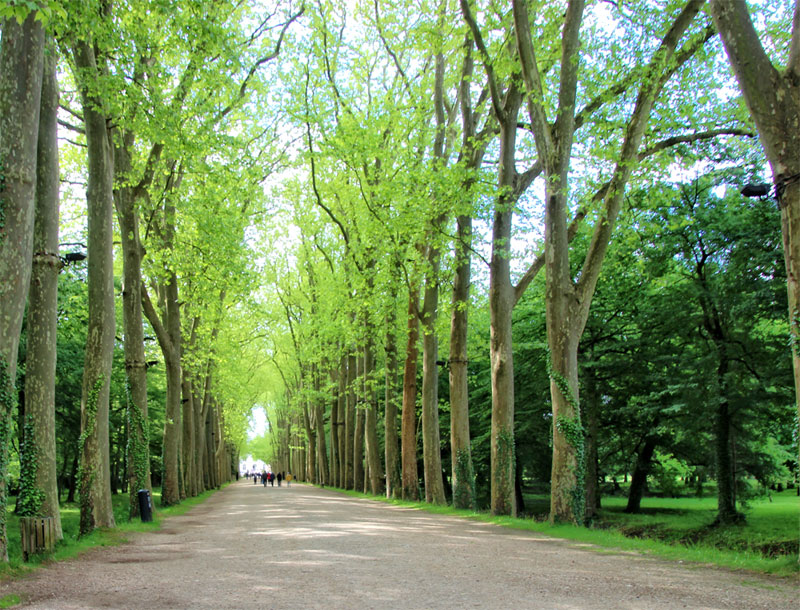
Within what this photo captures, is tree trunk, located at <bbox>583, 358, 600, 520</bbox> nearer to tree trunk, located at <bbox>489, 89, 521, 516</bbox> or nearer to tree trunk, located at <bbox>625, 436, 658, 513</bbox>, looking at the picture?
tree trunk, located at <bbox>625, 436, 658, 513</bbox>

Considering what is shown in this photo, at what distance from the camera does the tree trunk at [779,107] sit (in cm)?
743

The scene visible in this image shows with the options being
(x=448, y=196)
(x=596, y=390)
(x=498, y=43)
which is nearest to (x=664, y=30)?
(x=498, y=43)

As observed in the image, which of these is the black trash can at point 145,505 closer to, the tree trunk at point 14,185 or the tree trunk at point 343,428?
the tree trunk at point 14,185

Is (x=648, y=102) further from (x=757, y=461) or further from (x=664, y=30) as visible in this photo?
(x=757, y=461)

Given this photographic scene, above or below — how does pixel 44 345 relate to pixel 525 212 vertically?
below

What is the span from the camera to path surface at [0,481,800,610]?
20.6 feet

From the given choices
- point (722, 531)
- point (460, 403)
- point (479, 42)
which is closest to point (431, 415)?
point (460, 403)

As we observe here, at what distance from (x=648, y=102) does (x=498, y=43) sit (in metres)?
4.35

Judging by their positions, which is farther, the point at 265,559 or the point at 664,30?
the point at 664,30

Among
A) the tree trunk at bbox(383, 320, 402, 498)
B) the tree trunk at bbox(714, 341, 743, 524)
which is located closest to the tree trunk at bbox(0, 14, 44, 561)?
the tree trunk at bbox(714, 341, 743, 524)

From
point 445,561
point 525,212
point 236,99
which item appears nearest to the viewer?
point 445,561

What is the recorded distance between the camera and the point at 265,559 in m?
9.13

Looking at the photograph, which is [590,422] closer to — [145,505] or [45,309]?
[145,505]

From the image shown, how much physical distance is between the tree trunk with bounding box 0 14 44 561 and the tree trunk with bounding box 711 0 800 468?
836 centimetres
